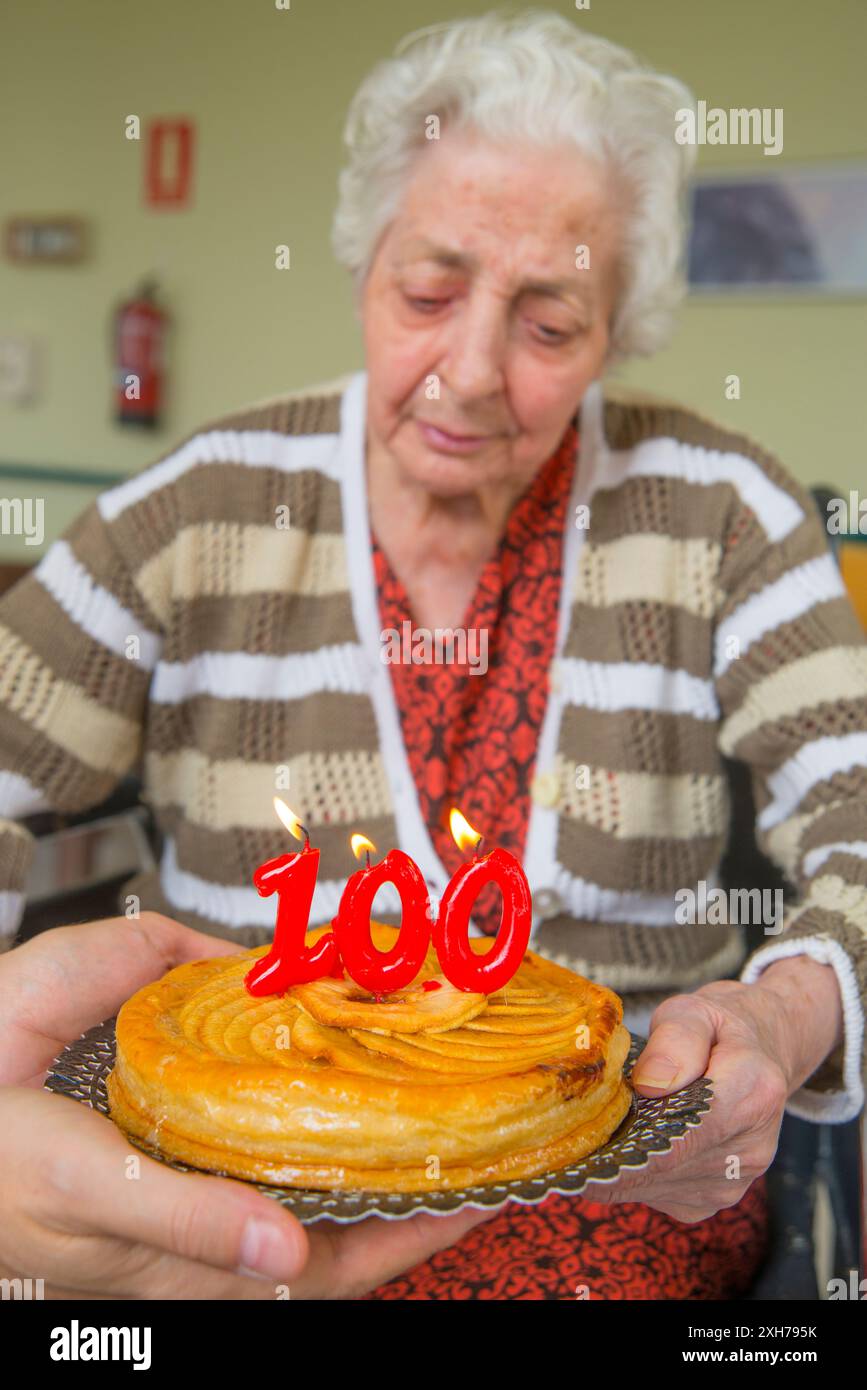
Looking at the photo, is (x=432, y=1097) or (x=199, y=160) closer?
(x=432, y=1097)

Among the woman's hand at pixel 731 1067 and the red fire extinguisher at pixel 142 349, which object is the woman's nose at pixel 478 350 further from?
the red fire extinguisher at pixel 142 349

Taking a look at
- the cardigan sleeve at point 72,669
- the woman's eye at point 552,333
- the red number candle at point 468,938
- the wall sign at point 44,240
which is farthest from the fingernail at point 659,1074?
the wall sign at point 44,240

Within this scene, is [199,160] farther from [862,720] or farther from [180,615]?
[862,720]

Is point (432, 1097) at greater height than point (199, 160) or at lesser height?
lesser

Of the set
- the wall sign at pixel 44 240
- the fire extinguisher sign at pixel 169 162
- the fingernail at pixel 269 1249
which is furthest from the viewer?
the wall sign at pixel 44 240

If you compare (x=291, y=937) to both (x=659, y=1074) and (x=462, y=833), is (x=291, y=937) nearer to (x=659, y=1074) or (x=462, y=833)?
(x=462, y=833)

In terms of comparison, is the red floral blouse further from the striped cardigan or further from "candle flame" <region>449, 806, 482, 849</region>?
"candle flame" <region>449, 806, 482, 849</region>

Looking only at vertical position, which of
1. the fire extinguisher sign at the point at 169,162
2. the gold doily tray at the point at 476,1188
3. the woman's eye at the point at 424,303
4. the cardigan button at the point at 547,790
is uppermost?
the fire extinguisher sign at the point at 169,162

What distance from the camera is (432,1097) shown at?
77 cm

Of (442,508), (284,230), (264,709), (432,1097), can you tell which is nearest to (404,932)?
(432,1097)

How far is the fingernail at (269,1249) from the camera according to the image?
0.70 m

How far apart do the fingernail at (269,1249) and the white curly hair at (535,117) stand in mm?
1149

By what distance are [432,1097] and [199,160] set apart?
4.09m
